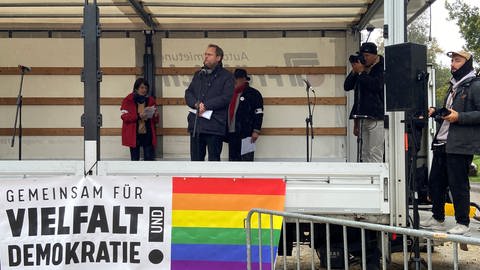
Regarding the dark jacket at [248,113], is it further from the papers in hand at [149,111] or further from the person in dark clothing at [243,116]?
the papers in hand at [149,111]

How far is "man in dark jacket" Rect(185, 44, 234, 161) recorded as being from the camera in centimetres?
530

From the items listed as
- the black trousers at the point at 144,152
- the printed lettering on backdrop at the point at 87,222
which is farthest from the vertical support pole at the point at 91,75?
the black trousers at the point at 144,152

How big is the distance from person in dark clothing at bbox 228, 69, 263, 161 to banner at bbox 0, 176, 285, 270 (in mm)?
2648

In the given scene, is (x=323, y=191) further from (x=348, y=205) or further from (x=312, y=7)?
(x=312, y=7)

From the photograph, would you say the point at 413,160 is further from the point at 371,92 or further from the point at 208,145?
the point at 208,145

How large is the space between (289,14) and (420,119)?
3.24 m

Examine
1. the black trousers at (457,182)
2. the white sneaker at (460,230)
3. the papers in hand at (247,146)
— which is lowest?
the white sneaker at (460,230)

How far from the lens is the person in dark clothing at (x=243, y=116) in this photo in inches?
274

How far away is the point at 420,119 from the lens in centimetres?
426

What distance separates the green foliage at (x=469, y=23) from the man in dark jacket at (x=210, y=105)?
1717cm

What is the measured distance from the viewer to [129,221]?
4.40m

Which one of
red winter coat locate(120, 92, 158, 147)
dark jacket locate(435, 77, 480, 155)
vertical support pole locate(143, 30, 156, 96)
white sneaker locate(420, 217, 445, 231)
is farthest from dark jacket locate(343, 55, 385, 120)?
vertical support pole locate(143, 30, 156, 96)

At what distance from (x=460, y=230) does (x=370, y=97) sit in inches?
66.1

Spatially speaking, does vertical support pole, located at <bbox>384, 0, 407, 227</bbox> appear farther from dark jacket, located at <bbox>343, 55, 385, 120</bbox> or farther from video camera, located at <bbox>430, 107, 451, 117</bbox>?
dark jacket, located at <bbox>343, 55, 385, 120</bbox>
